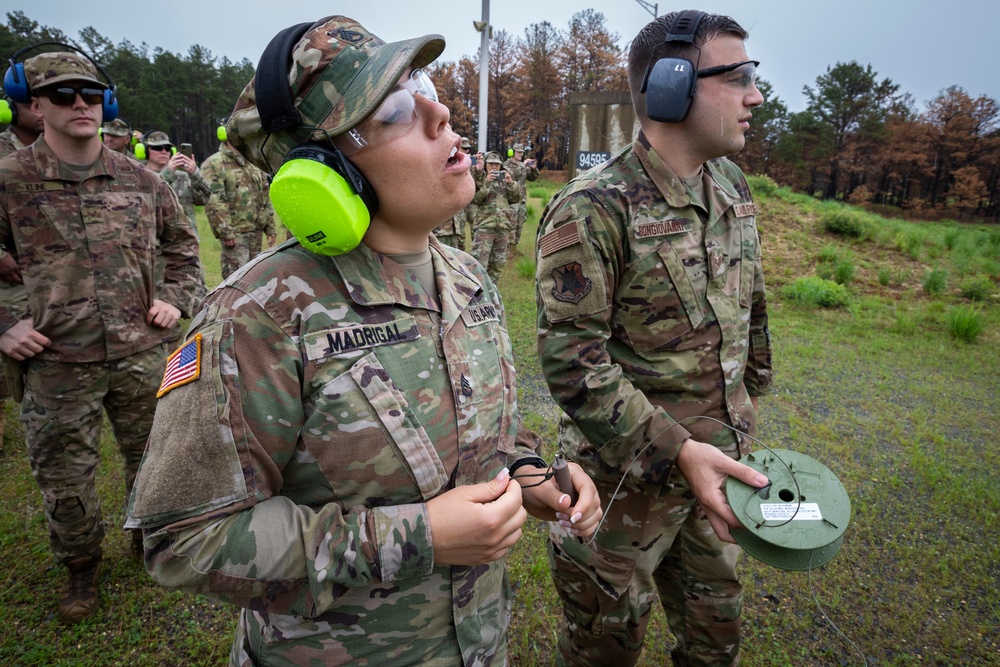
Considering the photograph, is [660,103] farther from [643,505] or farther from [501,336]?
[643,505]

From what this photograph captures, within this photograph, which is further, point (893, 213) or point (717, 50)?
point (893, 213)

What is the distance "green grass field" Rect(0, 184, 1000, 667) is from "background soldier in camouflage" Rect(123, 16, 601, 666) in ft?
5.78

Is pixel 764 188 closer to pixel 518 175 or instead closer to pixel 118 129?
pixel 518 175

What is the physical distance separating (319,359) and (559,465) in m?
0.61

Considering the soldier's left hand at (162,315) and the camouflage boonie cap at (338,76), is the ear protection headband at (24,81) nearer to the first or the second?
the soldier's left hand at (162,315)

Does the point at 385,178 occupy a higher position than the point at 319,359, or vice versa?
the point at 385,178

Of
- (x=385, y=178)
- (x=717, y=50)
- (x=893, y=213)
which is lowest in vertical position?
(x=893, y=213)

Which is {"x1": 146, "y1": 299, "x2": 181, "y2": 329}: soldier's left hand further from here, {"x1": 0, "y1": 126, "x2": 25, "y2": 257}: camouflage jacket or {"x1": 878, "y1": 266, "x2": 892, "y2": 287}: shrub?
{"x1": 878, "y1": 266, "x2": 892, "y2": 287}: shrub

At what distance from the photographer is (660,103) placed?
6.36 feet

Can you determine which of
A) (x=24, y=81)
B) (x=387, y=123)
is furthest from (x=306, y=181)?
(x=24, y=81)

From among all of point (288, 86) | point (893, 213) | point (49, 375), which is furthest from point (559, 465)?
point (893, 213)

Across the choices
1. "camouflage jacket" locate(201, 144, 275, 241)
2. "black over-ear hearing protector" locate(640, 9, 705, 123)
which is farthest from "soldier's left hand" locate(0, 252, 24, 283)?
"camouflage jacket" locate(201, 144, 275, 241)

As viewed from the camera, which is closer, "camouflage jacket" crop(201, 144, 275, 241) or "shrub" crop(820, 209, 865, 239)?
"camouflage jacket" crop(201, 144, 275, 241)

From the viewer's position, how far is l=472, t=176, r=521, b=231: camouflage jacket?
33.4 feet
